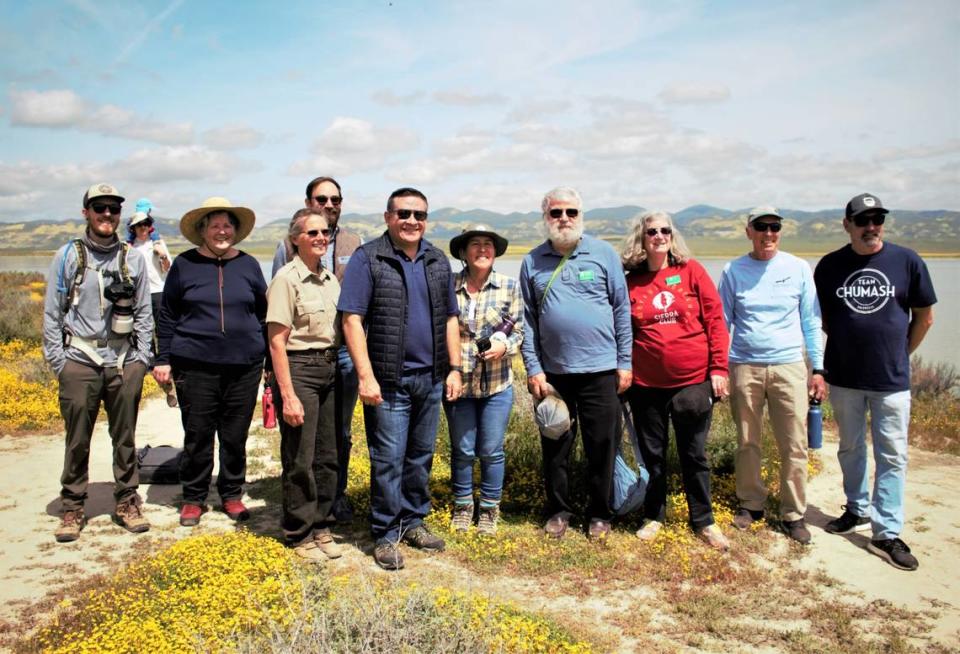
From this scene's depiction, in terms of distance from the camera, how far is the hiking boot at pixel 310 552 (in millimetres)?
4590

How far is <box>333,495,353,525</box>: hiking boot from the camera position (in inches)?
209

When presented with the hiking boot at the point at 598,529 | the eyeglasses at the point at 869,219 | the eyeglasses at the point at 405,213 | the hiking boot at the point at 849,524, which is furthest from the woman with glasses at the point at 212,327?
the hiking boot at the point at 849,524

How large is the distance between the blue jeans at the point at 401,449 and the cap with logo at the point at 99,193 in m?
2.53

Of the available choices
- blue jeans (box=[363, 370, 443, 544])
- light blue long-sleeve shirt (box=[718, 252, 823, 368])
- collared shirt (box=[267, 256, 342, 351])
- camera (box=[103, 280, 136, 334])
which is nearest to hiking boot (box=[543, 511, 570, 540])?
blue jeans (box=[363, 370, 443, 544])

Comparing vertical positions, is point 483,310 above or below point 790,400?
above

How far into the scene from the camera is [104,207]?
4855 millimetres

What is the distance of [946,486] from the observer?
6426 mm

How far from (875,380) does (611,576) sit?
243 cm

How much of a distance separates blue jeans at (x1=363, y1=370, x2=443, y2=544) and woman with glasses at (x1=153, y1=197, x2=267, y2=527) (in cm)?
120

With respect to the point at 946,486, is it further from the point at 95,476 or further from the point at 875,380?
the point at 95,476

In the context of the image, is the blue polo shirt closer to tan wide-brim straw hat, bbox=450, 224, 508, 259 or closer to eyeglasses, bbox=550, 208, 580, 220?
tan wide-brim straw hat, bbox=450, 224, 508, 259

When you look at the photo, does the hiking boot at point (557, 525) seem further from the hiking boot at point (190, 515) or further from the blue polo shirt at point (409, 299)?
the hiking boot at point (190, 515)

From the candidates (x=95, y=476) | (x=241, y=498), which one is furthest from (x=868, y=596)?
(x=95, y=476)

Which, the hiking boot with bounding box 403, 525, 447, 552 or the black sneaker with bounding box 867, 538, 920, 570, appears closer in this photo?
the black sneaker with bounding box 867, 538, 920, 570
